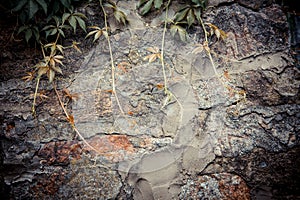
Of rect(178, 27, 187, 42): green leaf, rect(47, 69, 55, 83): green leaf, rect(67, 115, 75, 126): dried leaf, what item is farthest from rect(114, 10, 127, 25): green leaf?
rect(67, 115, 75, 126): dried leaf

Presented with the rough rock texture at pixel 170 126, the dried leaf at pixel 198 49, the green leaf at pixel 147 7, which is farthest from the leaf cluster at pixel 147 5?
the dried leaf at pixel 198 49

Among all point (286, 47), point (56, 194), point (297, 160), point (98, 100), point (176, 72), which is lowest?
point (56, 194)

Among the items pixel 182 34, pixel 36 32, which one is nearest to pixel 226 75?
pixel 182 34

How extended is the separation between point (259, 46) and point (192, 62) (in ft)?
1.08

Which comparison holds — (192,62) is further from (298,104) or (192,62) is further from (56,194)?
(56,194)

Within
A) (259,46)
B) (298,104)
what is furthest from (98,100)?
(298,104)

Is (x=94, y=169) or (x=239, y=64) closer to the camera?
(x=94, y=169)

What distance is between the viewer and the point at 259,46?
124 cm

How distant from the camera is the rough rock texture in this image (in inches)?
44.6

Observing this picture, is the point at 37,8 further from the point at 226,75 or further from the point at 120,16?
the point at 226,75

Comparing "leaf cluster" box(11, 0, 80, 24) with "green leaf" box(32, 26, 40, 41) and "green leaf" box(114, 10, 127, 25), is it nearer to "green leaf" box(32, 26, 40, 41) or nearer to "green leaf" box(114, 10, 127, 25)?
"green leaf" box(32, 26, 40, 41)

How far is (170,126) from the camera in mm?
1161

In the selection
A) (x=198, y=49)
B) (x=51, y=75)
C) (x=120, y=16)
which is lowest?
(x=51, y=75)

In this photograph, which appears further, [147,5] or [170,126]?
[147,5]
